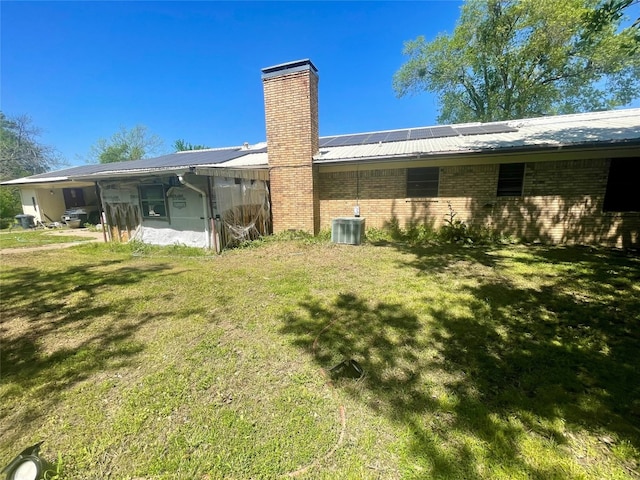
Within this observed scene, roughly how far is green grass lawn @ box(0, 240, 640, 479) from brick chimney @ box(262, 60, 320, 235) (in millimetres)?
4111

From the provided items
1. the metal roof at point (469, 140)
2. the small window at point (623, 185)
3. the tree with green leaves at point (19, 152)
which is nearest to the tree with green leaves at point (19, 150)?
the tree with green leaves at point (19, 152)

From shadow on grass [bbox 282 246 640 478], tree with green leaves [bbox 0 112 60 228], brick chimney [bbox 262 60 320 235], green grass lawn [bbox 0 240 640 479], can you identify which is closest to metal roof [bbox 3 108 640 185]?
brick chimney [bbox 262 60 320 235]

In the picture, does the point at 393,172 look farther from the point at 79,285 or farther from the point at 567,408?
the point at 79,285

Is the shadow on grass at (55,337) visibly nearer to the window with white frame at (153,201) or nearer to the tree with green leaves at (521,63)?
the window with white frame at (153,201)

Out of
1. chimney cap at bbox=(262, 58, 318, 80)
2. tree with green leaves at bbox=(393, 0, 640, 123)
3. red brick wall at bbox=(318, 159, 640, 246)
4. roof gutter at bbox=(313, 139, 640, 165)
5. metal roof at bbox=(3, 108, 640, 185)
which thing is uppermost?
tree with green leaves at bbox=(393, 0, 640, 123)

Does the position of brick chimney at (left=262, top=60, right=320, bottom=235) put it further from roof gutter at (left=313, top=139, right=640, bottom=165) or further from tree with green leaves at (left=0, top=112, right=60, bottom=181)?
tree with green leaves at (left=0, top=112, right=60, bottom=181)

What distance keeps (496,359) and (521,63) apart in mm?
22190

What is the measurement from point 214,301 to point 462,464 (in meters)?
3.66

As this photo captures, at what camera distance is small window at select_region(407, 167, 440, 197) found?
8320 millimetres

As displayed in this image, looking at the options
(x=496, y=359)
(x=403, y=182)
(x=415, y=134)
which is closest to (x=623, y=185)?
(x=403, y=182)

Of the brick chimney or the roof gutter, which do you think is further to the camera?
the brick chimney

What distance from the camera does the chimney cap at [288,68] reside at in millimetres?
7949

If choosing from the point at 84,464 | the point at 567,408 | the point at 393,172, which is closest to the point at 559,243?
the point at 393,172

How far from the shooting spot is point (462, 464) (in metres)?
1.70
